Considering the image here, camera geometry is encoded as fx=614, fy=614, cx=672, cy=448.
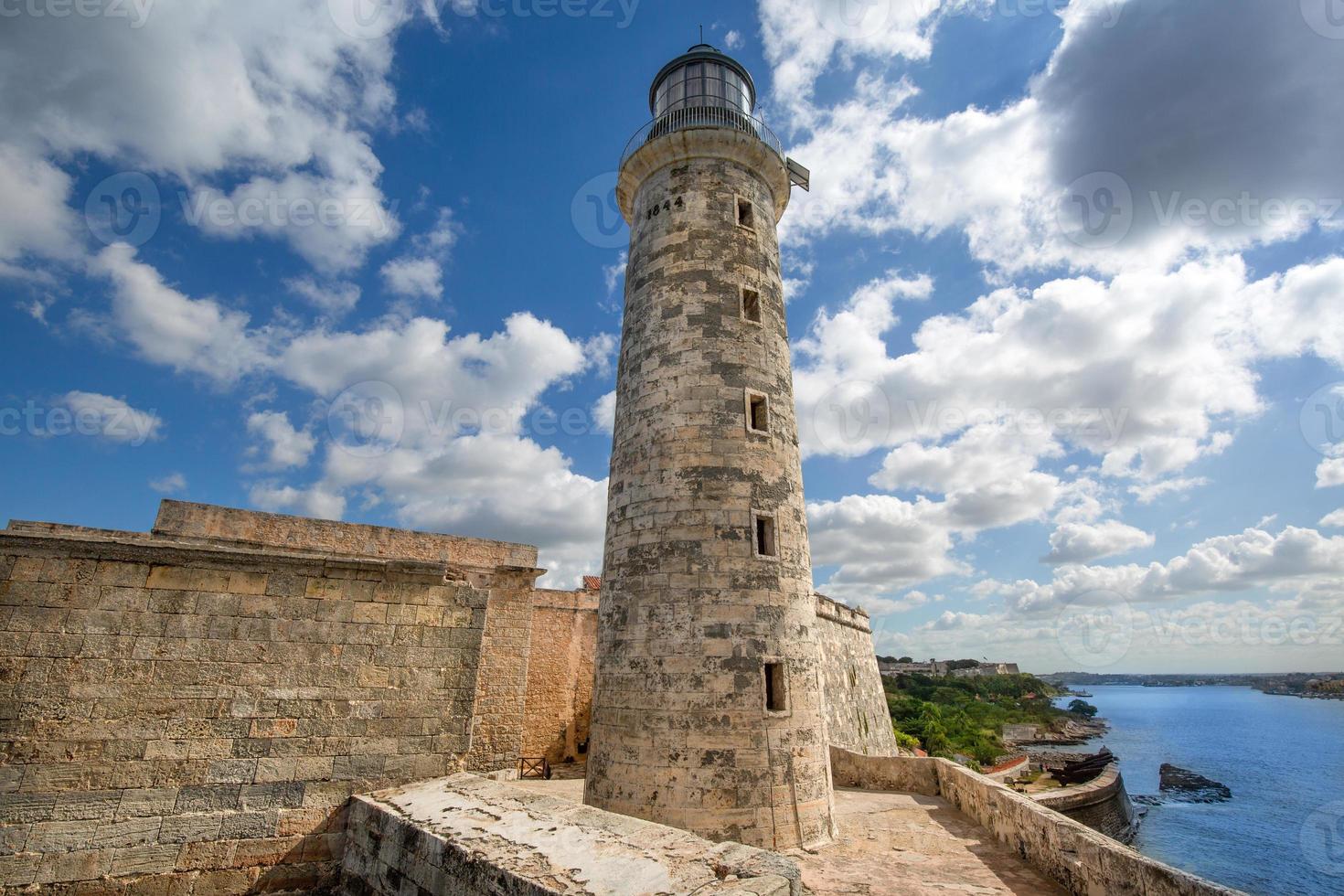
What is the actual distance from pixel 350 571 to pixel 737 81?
12.2 m

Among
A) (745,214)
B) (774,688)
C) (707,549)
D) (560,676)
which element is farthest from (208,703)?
(560,676)

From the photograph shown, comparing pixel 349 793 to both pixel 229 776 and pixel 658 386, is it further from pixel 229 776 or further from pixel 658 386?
pixel 658 386

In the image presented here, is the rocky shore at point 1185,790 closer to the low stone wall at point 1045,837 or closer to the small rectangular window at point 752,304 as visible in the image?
the low stone wall at point 1045,837

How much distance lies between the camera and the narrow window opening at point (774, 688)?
841 centimetres

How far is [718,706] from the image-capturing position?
812 centimetres

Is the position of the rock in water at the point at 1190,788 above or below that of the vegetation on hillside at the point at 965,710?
below

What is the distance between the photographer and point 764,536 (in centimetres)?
920

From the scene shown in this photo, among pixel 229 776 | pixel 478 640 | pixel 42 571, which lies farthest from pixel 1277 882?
pixel 42 571

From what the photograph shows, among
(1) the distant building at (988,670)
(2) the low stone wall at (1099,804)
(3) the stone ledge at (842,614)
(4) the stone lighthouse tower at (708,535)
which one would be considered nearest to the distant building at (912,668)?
(1) the distant building at (988,670)

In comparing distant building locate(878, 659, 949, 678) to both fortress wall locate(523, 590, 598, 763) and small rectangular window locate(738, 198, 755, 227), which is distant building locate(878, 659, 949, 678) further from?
small rectangular window locate(738, 198, 755, 227)

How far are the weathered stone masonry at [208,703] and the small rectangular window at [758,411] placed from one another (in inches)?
205

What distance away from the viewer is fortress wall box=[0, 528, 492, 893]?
4.68 meters

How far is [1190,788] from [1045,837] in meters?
52.3

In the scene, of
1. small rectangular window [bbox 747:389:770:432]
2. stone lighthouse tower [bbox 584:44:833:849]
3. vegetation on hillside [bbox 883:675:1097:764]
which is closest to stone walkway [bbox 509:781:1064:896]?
stone lighthouse tower [bbox 584:44:833:849]
